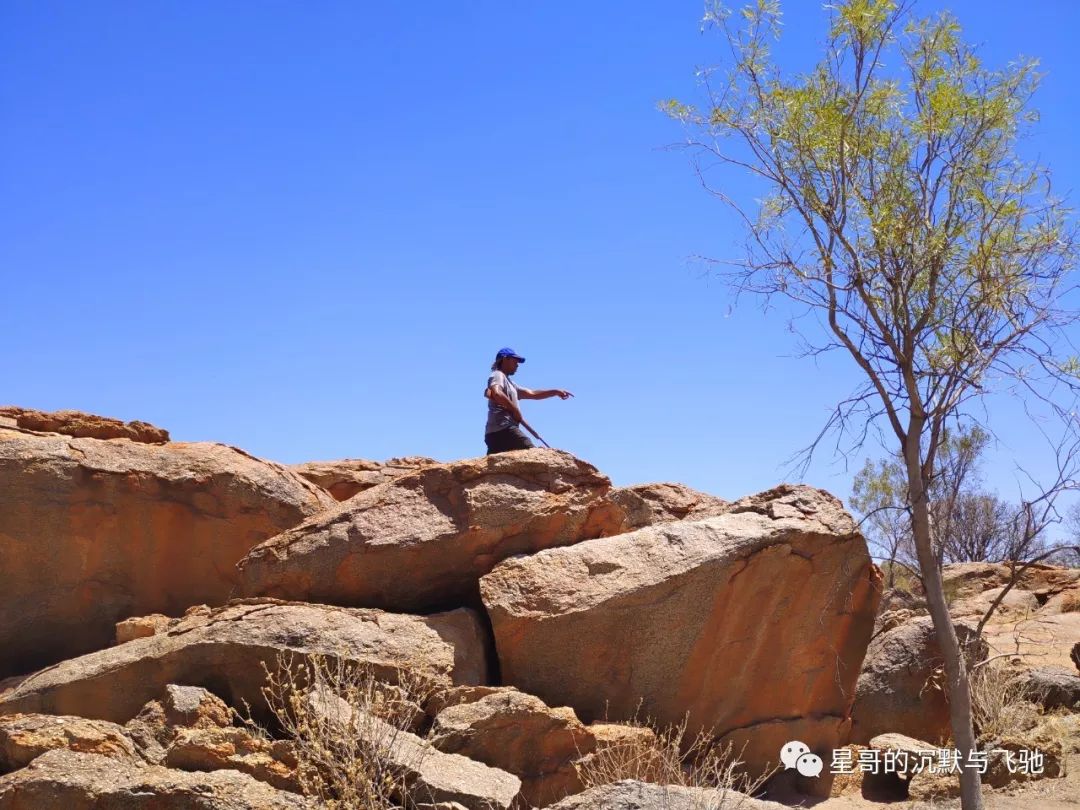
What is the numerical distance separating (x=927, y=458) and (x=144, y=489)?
651 centimetres

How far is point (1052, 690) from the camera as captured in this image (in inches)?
438

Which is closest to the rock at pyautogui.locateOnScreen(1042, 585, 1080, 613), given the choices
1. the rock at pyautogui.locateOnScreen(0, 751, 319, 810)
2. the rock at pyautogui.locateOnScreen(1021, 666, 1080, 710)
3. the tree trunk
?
the rock at pyautogui.locateOnScreen(1021, 666, 1080, 710)

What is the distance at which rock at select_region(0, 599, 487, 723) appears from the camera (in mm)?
7312

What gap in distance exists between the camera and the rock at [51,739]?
598 cm

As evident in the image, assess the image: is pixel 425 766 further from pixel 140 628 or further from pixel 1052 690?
pixel 1052 690

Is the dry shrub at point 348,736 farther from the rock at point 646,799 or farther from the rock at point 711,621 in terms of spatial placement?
the rock at point 711,621

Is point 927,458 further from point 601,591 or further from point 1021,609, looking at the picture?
point 1021,609

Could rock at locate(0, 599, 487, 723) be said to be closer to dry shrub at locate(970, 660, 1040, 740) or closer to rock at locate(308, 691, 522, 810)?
rock at locate(308, 691, 522, 810)

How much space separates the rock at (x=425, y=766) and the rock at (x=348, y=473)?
5698 millimetres

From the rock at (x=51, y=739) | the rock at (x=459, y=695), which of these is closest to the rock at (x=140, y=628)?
the rock at (x=51, y=739)

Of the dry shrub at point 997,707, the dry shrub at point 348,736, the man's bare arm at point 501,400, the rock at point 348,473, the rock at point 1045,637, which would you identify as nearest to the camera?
the dry shrub at point 348,736

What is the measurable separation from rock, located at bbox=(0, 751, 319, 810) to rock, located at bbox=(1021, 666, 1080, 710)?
322 inches

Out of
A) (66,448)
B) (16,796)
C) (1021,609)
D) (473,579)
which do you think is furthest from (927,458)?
(1021,609)

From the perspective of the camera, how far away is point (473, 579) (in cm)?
873
